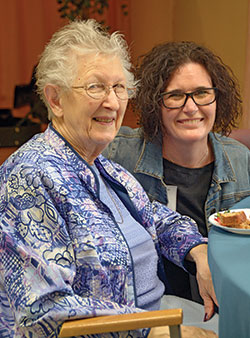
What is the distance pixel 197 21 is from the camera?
5340 mm

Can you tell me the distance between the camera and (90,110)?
163 cm

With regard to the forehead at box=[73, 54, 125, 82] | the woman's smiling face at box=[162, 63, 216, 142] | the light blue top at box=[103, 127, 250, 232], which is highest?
the forehead at box=[73, 54, 125, 82]

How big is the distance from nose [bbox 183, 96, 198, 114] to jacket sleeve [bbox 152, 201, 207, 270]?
47cm

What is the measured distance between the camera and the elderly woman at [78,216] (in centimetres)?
132

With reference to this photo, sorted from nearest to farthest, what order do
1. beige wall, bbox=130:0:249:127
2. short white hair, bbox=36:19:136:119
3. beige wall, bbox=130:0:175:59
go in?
1. short white hair, bbox=36:19:136:119
2. beige wall, bbox=130:0:249:127
3. beige wall, bbox=130:0:175:59

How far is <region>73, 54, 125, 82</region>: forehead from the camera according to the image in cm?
160

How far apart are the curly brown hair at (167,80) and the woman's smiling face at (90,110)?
62cm

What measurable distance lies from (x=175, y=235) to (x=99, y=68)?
65 centimetres

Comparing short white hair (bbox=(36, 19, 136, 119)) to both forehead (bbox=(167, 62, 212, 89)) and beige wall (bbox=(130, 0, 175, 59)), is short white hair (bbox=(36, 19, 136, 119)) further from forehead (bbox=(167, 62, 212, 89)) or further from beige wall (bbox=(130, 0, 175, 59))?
beige wall (bbox=(130, 0, 175, 59))

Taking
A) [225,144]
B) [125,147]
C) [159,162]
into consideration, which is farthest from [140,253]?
[225,144]

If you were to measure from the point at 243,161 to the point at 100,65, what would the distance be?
1034 mm

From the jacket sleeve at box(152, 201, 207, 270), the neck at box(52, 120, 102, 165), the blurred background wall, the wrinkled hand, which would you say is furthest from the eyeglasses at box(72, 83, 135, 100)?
the blurred background wall

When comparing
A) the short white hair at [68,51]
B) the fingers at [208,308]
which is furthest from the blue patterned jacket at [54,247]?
the fingers at [208,308]

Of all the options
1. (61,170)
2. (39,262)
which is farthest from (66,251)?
(61,170)
